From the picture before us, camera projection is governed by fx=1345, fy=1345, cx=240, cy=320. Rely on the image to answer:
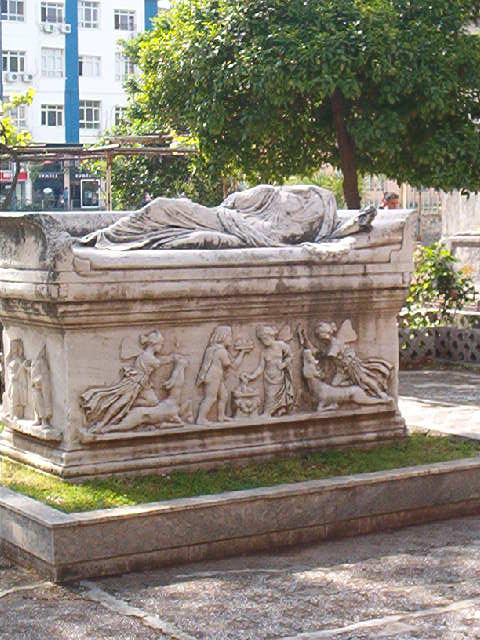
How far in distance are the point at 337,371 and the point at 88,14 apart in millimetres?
36985

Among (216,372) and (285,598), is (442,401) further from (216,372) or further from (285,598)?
(285,598)

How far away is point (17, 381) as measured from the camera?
289 inches

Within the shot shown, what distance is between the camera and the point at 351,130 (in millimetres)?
12469

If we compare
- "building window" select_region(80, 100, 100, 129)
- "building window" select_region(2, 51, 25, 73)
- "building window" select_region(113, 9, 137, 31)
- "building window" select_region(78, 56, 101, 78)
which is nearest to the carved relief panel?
"building window" select_region(2, 51, 25, 73)

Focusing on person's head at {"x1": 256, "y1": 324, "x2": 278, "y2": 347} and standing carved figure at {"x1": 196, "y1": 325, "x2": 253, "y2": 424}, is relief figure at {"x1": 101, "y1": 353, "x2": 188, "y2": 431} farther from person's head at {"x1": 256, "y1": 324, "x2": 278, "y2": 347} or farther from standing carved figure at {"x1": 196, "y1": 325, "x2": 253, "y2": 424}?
person's head at {"x1": 256, "y1": 324, "x2": 278, "y2": 347}

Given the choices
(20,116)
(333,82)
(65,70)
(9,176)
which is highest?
(65,70)

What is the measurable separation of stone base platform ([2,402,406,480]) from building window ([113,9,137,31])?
36.9 m

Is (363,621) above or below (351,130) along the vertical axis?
below

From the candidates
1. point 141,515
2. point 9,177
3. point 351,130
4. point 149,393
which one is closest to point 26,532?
point 141,515

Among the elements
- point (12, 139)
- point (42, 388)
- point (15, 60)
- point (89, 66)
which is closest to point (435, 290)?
point (42, 388)

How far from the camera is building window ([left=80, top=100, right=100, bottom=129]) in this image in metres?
42.9

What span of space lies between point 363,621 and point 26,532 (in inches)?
65.7

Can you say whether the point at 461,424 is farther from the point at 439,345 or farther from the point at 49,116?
the point at 49,116

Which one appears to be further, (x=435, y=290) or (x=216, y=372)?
(x=435, y=290)
